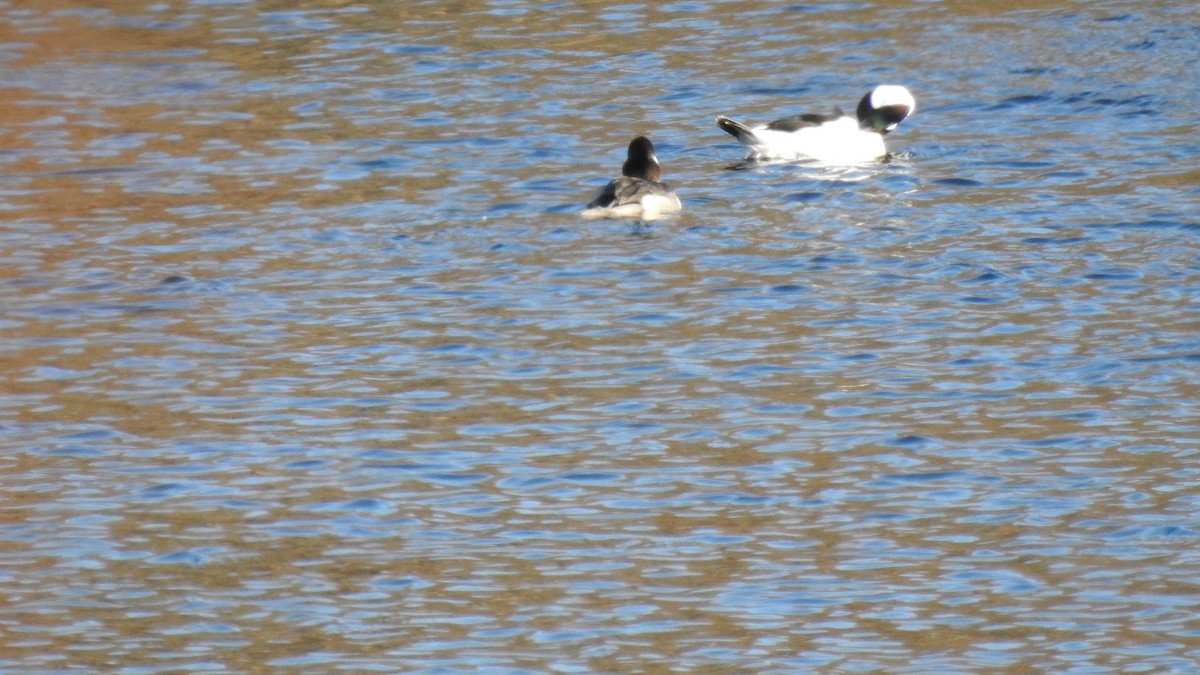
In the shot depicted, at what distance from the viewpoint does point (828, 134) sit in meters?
16.6

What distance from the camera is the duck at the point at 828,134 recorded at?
16.5 metres

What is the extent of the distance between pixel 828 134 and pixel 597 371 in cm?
626

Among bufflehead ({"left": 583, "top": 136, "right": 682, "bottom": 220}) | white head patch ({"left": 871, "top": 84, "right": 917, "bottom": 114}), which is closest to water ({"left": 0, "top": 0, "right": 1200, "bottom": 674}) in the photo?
Result: bufflehead ({"left": 583, "top": 136, "right": 682, "bottom": 220})

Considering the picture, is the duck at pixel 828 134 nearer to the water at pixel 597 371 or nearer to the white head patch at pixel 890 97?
the white head patch at pixel 890 97

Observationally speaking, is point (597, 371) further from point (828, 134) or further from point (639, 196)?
point (828, 134)

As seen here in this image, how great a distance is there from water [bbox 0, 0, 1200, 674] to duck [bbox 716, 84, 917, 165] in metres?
0.28

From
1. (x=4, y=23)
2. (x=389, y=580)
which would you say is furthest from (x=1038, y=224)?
(x=4, y=23)

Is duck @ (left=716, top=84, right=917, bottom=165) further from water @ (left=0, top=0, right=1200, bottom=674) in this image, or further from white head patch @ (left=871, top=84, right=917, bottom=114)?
water @ (left=0, top=0, right=1200, bottom=674)

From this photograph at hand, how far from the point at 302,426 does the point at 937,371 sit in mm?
3286

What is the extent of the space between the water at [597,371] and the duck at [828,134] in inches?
11.1

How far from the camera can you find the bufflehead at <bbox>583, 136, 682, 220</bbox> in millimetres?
14344

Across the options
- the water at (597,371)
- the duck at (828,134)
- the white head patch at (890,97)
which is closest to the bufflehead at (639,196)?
the water at (597,371)

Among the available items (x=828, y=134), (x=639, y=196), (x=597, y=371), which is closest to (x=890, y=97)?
(x=828, y=134)

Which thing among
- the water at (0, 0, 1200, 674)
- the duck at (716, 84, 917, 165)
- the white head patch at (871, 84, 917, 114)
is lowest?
the water at (0, 0, 1200, 674)
